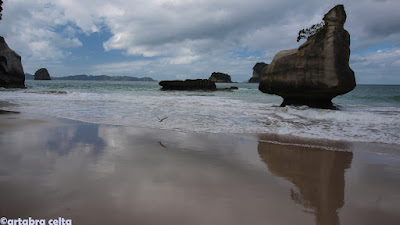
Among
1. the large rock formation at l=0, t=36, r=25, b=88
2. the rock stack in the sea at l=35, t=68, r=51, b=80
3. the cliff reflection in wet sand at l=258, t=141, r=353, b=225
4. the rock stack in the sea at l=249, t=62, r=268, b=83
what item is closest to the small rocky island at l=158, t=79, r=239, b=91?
the large rock formation at l=0, t=36, r=25, b=88

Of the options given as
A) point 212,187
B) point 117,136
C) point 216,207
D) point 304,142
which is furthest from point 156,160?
point 304,142

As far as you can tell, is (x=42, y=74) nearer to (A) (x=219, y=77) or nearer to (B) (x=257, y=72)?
(A) (x=219, y=77)

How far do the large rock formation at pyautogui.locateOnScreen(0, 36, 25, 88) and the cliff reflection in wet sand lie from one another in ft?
135

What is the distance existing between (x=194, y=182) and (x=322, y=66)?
11.3m

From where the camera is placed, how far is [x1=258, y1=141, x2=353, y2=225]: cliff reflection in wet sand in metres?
2.66

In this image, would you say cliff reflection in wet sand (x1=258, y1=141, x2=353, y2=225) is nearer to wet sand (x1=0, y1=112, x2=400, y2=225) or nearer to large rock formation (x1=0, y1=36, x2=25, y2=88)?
wet sand (x1=0, y1=112, x2=400, y2=225)

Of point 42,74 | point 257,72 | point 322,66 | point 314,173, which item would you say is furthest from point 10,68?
point 257,72

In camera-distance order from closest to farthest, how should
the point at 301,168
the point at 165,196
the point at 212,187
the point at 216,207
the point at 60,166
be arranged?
the point at 216,207
the point at 165,196
the point at 212,187
the point at 60,166
the point at 301,168

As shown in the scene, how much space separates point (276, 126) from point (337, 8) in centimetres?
813

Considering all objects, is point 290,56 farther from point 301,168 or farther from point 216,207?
point 216,207

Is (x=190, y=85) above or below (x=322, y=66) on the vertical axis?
below

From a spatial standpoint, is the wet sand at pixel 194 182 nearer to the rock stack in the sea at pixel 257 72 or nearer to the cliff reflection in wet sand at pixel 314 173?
the cliff reflection in wet sand at pixel 314 173

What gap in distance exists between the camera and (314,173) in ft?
12.2

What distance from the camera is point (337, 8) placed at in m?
12.3
